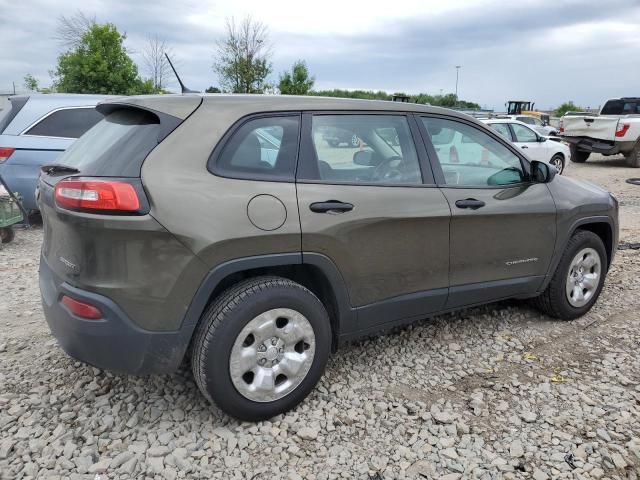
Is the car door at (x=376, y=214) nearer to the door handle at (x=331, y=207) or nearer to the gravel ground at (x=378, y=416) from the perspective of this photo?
the door handle at (x=331, y=207)

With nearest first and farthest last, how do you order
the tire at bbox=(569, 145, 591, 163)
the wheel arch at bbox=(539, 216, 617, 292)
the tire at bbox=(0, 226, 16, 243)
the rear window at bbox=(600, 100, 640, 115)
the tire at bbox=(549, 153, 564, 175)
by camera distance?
1. the wheel arch at bbox=(539, 216, 617, 292)
2. the tire at bbox=(0, 226, 16, 243)
3. the tire at bbox=(549, 153, 564, 175)
4. the tire at bbox=(569, 145, 591, 163)
5. the rear window at bbox=(600, 100, 640, 115)

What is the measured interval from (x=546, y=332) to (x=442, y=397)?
4.42 ft

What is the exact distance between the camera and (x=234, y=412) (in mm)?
2648

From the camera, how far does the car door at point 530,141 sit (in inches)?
507

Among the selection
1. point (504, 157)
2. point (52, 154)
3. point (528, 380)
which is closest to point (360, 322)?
point (528, 380)

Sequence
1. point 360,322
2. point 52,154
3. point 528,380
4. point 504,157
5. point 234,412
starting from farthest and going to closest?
point 52,154 → point 504,157 → point 528,380 → point 360,322 → point 234,412

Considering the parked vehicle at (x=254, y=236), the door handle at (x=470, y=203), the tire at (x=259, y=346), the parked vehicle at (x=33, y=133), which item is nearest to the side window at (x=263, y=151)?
the parked vehicle at (x=254, y=236)

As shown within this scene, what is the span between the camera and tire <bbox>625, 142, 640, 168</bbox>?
15.1 m

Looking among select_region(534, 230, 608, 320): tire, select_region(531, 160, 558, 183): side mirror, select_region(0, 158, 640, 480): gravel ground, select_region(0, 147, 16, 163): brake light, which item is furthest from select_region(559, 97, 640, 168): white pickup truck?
select_region(0, 147, 16, 163): brake light

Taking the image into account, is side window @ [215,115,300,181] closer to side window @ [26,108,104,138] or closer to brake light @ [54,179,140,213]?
brake light @ [54,179,140,213]

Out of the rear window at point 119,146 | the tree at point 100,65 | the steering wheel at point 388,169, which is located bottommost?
the steering wheel at point 388,169

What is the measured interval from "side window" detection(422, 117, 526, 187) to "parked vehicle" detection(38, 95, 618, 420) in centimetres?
2

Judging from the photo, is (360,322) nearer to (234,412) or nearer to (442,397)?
(442,397)

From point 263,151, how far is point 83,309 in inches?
45.2
